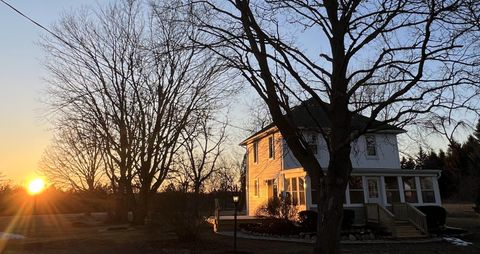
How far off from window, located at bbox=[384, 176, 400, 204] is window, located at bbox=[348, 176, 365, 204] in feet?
5.37

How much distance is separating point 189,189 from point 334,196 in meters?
8.68

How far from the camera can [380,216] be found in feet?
69.6

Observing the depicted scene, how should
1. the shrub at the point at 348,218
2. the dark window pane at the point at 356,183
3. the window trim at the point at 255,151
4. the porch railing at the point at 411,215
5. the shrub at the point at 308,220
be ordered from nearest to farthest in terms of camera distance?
the shrub at the point at 308,220 < the porch railing at the point at 411,215 < the shrub at the point at 348,218 < the dark window pane at the point at 356,183 < the window trim at the point at 255,151

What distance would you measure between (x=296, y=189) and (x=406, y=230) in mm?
6319

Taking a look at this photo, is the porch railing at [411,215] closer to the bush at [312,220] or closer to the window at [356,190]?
the window at [356,190]

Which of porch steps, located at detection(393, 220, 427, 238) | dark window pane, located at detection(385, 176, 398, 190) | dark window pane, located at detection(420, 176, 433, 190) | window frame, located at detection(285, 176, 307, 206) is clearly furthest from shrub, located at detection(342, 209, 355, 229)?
dark window pane, located at detection(420, 176, 433, 190)

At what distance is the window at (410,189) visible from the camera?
24.0 meters

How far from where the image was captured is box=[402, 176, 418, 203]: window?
945 inches

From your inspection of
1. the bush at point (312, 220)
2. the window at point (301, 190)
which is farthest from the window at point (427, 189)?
the window at point (301, 190)

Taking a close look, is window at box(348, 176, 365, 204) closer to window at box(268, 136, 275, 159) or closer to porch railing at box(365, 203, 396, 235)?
porch railing at box(365, 203, 396, 235)

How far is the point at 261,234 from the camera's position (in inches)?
745

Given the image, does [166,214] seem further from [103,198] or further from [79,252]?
[103,198]

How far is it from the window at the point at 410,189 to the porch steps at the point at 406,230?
11.2 feet

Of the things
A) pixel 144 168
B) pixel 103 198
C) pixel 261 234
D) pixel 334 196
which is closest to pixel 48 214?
pixel 103 198
